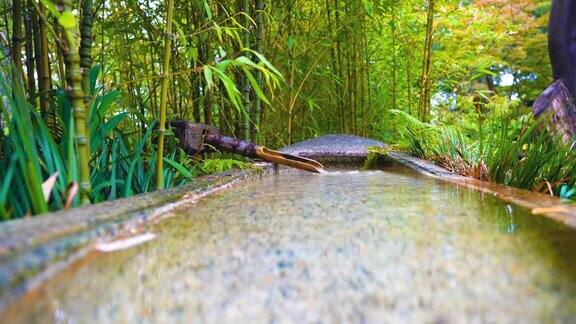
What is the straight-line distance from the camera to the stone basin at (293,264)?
0.51m

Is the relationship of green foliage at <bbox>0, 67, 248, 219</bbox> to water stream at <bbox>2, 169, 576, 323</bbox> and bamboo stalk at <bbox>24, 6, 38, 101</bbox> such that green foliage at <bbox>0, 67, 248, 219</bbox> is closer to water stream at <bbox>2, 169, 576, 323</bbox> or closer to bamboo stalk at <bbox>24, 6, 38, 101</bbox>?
water stream at <bbox>2, 169, 576, 323</bbox>

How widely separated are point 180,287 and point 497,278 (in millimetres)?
447

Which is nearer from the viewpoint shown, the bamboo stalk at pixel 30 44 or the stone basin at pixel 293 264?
the stone basin at pixel 293 264

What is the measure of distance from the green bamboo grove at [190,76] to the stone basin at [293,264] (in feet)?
0.94

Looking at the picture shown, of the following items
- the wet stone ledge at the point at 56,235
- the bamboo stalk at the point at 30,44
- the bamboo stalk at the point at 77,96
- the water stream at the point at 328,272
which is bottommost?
the water stream at the point at 328,272

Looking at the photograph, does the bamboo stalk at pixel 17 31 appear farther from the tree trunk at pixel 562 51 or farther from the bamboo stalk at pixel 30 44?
the tree trunk at pixel 562 51

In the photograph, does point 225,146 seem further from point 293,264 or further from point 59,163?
point 293,264

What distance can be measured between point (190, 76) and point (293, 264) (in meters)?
1.82

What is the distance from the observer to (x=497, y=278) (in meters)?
0.61

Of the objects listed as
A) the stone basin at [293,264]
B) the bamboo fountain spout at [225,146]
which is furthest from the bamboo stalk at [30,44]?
the stone basin at [293,264]

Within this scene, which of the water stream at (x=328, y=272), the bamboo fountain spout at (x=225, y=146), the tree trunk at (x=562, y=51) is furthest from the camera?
the tree trunk at (x=562, y=51)

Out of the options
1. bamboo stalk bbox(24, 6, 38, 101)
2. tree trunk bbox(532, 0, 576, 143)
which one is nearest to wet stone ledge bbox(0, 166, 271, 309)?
bamboo stalk bbox(24, 6, 38, 101)

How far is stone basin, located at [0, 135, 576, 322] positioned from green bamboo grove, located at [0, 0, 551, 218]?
288 mm

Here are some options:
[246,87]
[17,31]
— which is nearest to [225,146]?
[246,87]
